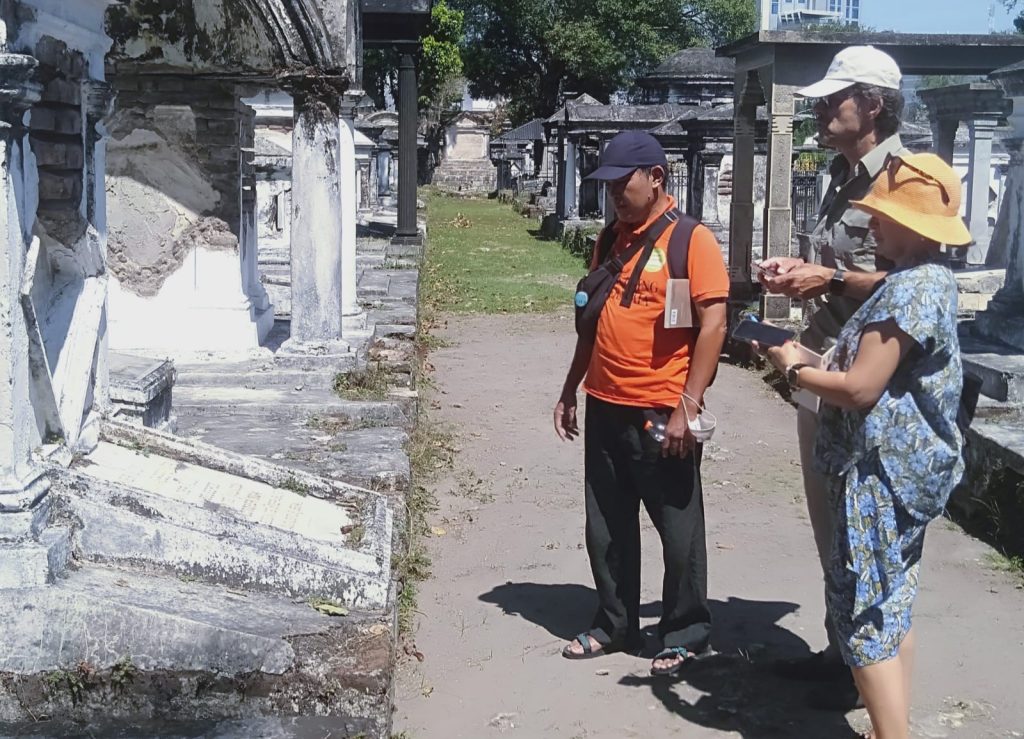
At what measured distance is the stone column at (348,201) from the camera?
9.77 metres

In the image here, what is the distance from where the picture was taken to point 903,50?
12484 mm

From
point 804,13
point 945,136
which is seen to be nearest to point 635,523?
point 945,136

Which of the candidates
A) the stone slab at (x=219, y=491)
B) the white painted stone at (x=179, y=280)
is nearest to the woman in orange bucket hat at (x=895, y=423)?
the stone slab at (x=219, y=491)

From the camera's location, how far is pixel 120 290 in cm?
820

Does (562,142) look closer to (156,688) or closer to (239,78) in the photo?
(239,78)

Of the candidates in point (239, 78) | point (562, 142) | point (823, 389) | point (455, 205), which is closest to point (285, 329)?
point (239, 78)

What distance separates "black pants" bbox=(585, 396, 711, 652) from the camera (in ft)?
13.2

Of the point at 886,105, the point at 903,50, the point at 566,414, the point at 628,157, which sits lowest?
the point at 566,414

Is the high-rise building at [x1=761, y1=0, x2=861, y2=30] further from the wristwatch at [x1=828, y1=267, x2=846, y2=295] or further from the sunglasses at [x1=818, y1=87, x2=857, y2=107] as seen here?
the wristwatch at [x1=828, y1=267, x2=846, y2=295]

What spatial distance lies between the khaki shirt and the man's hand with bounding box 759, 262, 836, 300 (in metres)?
0.15

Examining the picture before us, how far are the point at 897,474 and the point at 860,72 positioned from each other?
115 centimetres

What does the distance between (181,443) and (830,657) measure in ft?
7.90

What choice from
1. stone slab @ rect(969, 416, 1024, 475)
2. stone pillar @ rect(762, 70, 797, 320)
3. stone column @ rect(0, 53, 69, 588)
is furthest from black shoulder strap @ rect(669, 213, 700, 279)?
stone pillar @ rect(762, 70, 797, 320)

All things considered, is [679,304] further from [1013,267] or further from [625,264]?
[1013,267]
